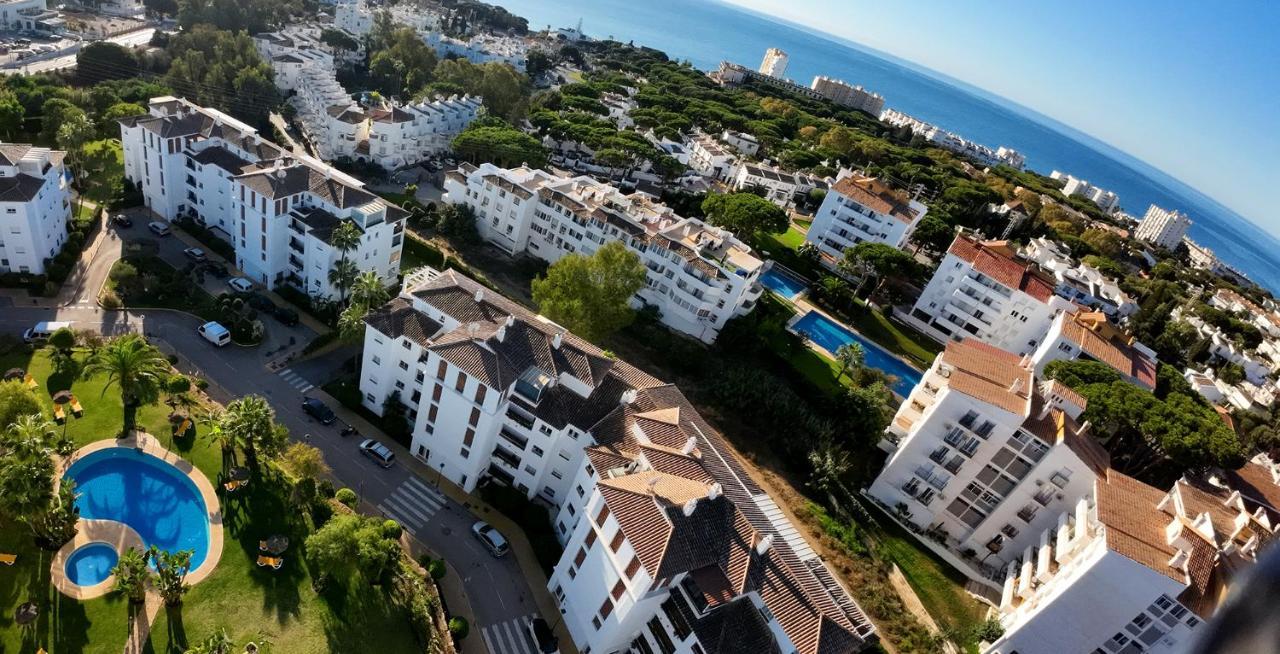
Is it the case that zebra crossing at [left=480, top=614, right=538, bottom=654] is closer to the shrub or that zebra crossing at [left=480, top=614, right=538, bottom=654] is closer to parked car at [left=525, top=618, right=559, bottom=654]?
parked car at [left=525, top=618, right=559, bottom=654]

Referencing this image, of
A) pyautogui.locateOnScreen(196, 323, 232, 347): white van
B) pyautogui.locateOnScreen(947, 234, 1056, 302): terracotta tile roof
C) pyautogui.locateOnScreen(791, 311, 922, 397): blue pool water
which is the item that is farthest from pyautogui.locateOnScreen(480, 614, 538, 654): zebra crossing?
pyautogui.locateOnScreen(947, 234, 1056, 302): terracotta tile roof

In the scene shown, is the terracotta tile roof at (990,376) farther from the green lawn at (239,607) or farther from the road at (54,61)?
the road at (54,61)

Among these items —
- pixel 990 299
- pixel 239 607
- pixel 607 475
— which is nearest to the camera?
pixel 239 607

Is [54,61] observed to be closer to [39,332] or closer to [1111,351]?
[39,332]

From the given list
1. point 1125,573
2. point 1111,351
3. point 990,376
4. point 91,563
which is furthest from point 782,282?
point 91,563

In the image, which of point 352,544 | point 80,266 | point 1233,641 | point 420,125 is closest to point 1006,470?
point 352,544

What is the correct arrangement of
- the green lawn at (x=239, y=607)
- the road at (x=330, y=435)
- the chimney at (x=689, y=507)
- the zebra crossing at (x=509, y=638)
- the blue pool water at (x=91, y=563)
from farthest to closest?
1. the road at (x=330, y=435)
2. the zebra crossing at (x=509, y=638)
3. the blue pool water at (x=91, y=563)
4. the chimney at (x=689, y=507)
5. the green lawn at (x=239, y=607)

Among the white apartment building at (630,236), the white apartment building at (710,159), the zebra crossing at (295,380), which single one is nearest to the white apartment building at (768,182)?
the white apartment building at (710,159)
